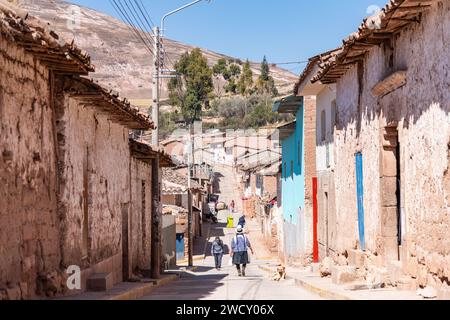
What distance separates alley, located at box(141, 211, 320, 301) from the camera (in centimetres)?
1427

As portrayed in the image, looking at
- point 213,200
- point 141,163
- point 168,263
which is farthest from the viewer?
point 213,200

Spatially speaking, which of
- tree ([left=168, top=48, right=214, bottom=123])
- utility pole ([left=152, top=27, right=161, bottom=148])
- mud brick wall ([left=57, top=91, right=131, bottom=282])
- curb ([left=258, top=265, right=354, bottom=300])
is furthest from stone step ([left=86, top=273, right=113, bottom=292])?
tree ([left=168, top=48, right=214, bottom=123])

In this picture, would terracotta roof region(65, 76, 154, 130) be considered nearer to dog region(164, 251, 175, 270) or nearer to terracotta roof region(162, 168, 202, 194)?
dog region(164, 251, 175, 270)

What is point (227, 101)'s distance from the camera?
101562 mm

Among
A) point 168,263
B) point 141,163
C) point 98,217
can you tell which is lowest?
point 168,263

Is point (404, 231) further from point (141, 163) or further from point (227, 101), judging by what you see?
point (227, 101)

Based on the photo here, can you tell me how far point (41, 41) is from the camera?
990 cm

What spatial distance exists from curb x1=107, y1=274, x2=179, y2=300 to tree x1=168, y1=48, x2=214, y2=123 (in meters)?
68.8

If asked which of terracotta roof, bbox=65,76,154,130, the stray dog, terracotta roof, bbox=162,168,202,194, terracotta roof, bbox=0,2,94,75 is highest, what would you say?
terracotta roof, bbox=0,2,94,75

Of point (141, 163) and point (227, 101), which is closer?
point (141, 163)

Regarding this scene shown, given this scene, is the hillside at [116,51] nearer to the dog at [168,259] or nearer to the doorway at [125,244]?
the dog at [168,259]
